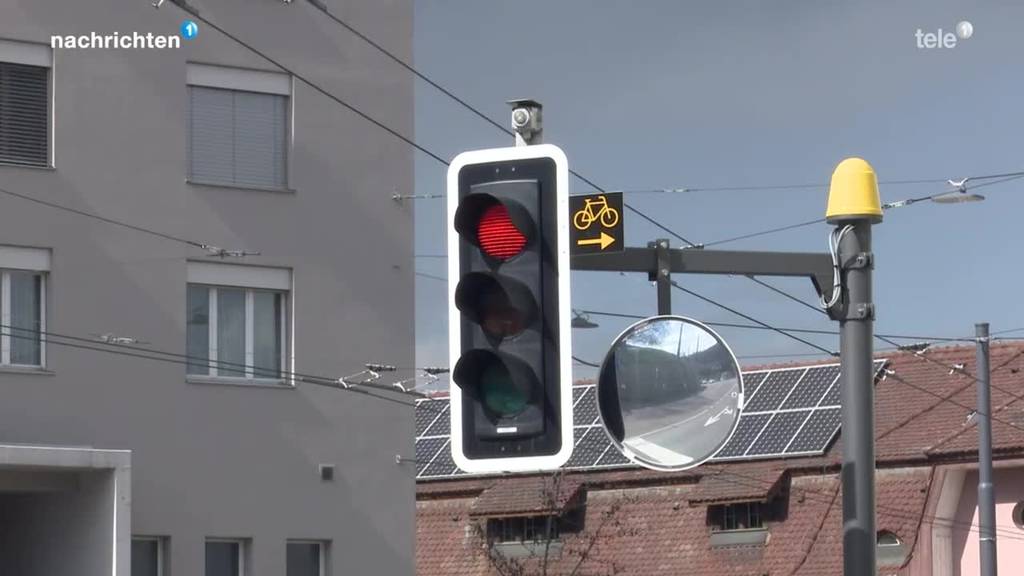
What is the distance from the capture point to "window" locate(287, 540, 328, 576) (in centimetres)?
2403

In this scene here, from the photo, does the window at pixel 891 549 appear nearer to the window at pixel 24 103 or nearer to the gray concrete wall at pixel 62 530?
the gray concrete wall at pixel 62 530

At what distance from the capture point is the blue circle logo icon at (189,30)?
76.2ft

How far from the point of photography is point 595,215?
559 centimetres

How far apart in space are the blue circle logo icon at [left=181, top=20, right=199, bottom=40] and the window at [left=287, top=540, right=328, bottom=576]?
20.3 ft

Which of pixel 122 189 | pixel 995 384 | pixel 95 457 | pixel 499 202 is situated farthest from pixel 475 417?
pixel 995 384

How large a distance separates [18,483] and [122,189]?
3.64 metres

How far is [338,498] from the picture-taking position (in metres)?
24.4

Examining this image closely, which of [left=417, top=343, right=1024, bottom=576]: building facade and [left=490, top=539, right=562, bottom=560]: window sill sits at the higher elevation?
[left=417, top=343, right=1024, bottom=576]: building facade

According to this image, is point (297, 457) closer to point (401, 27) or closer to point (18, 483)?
point (18, 483)

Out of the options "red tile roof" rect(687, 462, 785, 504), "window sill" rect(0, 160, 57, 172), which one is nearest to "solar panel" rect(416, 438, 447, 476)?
"red tile roof" rect(687, 462, 785, 504)

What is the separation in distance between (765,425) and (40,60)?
69.8 feet

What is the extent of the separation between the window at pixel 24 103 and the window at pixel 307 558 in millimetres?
5550

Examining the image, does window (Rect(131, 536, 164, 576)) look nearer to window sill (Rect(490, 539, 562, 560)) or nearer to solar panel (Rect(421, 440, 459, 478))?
window sill (Rect(490, 539, 562, 560))

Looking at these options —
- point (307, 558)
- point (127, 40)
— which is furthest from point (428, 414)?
point (127, 40)
